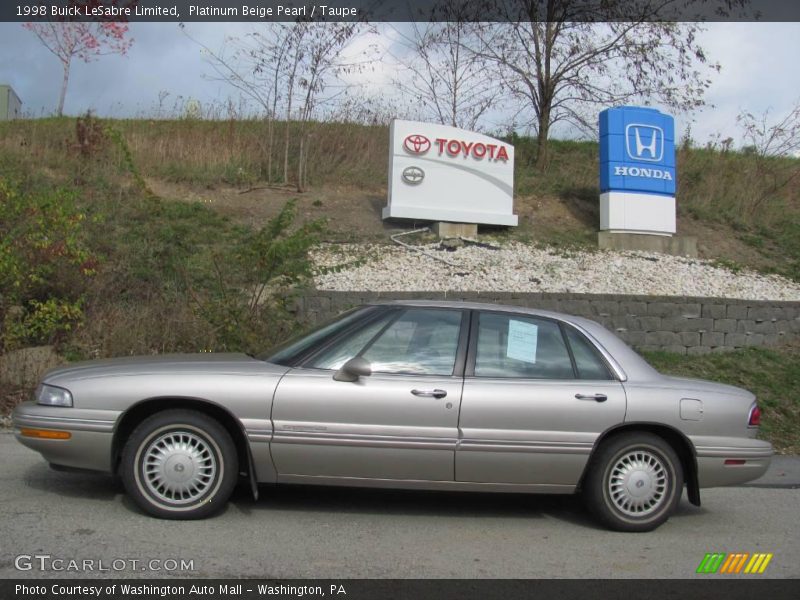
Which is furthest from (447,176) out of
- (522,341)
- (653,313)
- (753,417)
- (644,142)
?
(753,417)

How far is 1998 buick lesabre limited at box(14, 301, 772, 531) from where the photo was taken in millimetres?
5211

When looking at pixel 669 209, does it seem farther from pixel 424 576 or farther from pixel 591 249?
pixel 424 576

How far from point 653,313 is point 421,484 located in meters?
7.96

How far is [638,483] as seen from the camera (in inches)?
220

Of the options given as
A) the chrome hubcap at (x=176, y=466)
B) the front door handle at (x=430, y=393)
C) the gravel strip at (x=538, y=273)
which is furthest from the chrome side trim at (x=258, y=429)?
the gravel strip at (x=538, y=273)

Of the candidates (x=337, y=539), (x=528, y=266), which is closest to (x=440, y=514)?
(x=337, y=539)

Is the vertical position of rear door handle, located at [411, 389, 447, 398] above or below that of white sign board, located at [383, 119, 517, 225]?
below

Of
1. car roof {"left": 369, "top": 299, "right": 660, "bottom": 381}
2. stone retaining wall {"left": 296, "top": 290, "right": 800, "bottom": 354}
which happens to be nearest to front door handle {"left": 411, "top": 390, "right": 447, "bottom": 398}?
car roof {"left": 369, "top": 299, "right": 660, "bottom": 381}

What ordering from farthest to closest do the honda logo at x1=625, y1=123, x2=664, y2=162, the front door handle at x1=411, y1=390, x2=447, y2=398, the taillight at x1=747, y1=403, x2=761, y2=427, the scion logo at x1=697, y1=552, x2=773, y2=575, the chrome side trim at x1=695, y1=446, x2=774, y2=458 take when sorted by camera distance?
1. the honda logo at x1=625, y1=123, x2=664, y2=162
2. the taillight at x1=747, y1=403, x2=761, y2=427
3. the chrome side trim at x1=695, y1=446, x2=774, y2=458
4. the front door handle at x1=411, y1=390, x2=447, y2=398
5. the scion logo at x1=697, y1=552, x2=773, y2=575

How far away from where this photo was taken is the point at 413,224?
54.0 feet

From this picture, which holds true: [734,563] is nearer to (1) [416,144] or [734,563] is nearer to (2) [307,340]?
(2) [307,340]

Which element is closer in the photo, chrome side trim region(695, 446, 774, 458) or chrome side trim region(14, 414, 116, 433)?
chrome side trim region(14, 414, 116, 433)

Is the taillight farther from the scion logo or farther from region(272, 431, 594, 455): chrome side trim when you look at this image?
region(272, 431, 594, 455): chrome side trim
